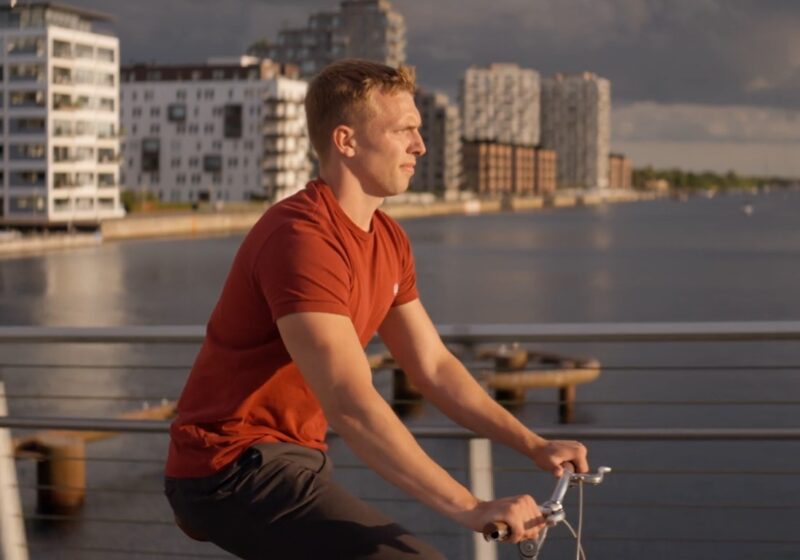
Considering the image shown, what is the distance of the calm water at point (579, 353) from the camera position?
1650 centimetres

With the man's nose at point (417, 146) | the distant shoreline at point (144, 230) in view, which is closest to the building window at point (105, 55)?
the distant shoreline at point (144, 230)

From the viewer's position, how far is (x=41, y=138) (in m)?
94.3

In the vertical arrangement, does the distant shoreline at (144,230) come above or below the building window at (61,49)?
below

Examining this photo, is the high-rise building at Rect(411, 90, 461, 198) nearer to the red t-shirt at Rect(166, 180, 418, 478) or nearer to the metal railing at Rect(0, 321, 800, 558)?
the metal railing at Rect(0, 321, 800, 558)

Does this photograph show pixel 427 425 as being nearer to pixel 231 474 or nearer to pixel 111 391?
pixel 231 474

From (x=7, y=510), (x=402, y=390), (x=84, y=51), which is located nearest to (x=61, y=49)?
(x=84, y=51)

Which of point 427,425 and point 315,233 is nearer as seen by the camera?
point 315,233

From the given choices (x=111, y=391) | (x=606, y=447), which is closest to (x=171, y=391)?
(x=111, y=391)

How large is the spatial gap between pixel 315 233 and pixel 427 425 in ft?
4.55

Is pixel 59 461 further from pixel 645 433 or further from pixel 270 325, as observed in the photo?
pixel 270 325

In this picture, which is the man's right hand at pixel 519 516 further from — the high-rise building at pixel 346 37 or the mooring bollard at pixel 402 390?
the high-rise building at pixel 346 37

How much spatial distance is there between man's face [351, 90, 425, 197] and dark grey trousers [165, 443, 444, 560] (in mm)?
509

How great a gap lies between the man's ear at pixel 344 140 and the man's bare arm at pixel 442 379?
395 millimetres

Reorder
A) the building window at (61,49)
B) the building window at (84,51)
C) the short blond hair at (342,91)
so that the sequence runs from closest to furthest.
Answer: the short blond hair at (342,91)
the building window at (61,49)
the building window at (84,51)
